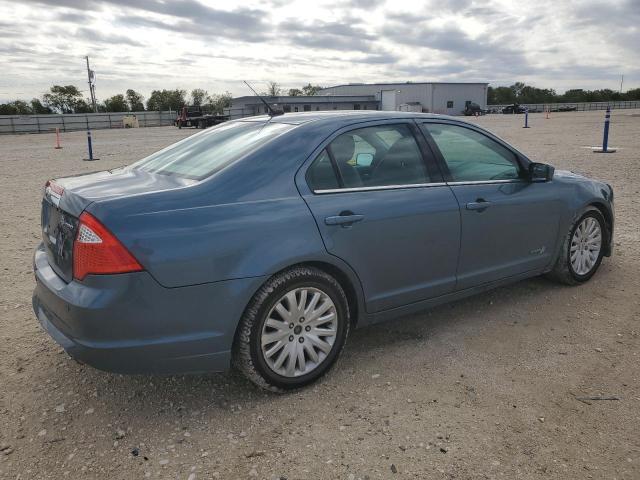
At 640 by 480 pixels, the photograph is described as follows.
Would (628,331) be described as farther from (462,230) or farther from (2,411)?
(2,411)

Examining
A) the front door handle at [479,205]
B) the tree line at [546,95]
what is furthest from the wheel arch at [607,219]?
the tree line at [546,95]

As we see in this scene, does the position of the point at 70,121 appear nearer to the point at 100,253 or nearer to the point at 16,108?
the point at 16,108

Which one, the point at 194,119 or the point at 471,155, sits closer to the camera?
the point at 471,155

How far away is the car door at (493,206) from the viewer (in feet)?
12.4

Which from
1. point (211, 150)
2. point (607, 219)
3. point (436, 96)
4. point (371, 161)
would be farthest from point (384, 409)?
point (436, 96)

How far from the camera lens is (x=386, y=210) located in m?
3.33

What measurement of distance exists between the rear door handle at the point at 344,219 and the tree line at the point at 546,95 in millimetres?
114530

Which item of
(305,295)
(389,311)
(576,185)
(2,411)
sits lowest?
(2,411)

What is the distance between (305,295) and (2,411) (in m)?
1.79

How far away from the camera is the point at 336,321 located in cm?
320

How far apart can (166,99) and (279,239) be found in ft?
313

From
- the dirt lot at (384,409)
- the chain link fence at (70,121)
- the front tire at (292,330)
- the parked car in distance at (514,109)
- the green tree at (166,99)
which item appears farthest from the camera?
the green tree at (166,99)

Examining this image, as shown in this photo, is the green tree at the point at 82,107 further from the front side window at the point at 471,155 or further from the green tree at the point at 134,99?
the front side window at the point at 471,155

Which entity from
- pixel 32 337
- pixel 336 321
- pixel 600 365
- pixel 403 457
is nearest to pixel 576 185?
pixel 600 365
